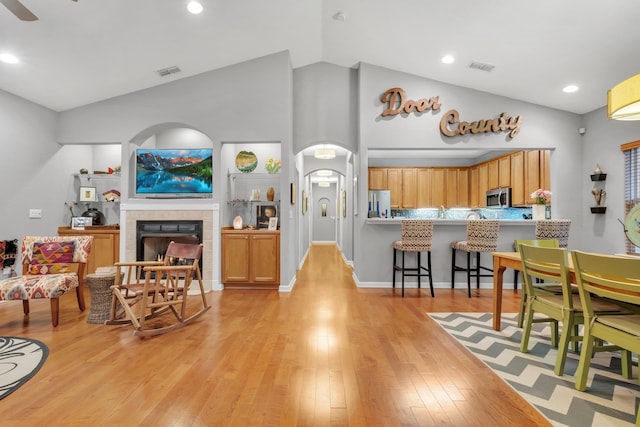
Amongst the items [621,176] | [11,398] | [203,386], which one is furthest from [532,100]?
[11,398]

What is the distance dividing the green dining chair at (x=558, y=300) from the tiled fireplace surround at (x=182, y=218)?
4163 millimetres

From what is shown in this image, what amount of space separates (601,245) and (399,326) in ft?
12.1

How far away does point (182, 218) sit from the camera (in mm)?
5020

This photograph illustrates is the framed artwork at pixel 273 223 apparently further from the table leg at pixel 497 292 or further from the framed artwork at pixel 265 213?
the table leg at pixel 497 292

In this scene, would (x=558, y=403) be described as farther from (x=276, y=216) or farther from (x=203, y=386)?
(x=276, y=216)

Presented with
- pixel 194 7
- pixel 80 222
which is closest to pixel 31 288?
pixel 80 222

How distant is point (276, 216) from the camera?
18.1 ft

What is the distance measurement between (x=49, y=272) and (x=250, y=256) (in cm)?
252

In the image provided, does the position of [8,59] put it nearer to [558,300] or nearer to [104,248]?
[104,248]

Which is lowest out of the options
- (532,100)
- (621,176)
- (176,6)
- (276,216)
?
(276,216)

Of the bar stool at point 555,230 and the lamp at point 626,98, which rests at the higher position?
the lamp at point 626,98

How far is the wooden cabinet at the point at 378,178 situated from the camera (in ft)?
27.1

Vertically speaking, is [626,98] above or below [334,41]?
below

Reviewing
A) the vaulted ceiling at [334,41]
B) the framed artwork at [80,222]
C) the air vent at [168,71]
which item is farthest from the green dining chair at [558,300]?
the framed artwork at [80,222]
